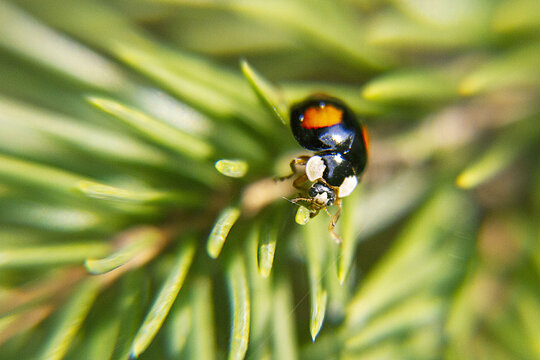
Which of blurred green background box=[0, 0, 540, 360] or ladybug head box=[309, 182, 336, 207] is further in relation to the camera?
ladybug head box=[309, 182, 336, 207]

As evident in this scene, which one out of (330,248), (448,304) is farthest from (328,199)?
(448,304)

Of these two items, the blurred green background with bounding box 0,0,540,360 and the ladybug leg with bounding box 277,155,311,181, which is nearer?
the blurred green background with bounding box 0,0,540,360

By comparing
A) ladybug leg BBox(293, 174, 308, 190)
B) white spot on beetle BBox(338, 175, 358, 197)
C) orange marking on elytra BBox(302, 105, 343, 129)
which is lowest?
white spot on beetle BBox(338, 175, 358, 197)

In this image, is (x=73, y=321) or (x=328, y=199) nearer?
(x=73, y=321)

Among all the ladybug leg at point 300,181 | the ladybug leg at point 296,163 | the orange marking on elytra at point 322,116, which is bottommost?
the ladybug leg at point 300,181

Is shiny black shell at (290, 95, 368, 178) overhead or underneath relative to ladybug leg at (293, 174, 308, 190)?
overhead

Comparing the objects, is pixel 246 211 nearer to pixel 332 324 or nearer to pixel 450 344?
pixel 332 324
